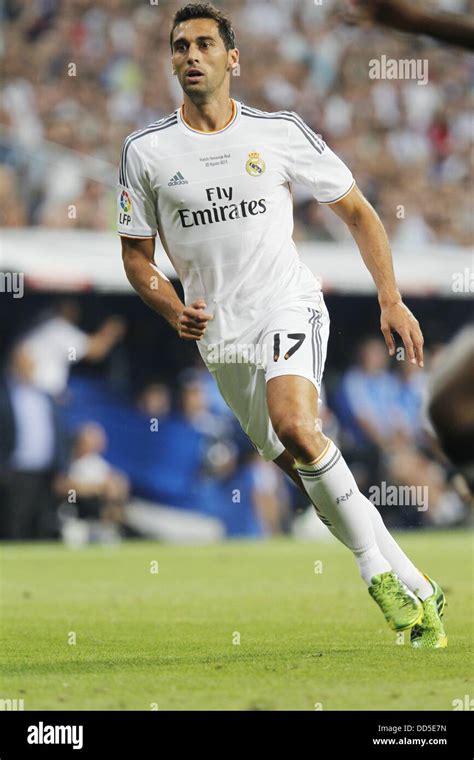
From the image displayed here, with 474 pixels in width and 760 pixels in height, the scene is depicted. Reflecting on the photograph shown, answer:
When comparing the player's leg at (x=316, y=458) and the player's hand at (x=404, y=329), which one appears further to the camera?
the player's hand at (x=404, y=329)

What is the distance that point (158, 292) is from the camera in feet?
25.6

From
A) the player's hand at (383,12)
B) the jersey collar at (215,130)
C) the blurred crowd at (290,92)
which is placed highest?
the blurred crowd at (290,92)

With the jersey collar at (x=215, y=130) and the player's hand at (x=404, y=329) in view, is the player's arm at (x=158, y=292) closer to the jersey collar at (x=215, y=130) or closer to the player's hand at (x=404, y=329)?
the jersey collar at (x=215, y=130)

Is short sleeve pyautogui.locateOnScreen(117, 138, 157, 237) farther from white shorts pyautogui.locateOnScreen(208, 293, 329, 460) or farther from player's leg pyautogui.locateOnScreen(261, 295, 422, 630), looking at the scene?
player's leg pyautogui.locateOnScreen(261, 295, 422, 630)

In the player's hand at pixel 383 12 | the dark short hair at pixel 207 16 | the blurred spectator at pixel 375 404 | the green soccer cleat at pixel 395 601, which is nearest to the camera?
the player's hand at pixel 383 12

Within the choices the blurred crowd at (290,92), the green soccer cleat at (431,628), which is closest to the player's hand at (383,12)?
the green soccer cleat at (431,628)

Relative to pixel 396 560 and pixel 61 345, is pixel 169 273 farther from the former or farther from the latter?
pixel 396 560

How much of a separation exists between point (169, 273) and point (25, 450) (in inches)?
117

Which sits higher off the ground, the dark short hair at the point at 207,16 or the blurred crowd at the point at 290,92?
the blurred crowd at the point at 290,92

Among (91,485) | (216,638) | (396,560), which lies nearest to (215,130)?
(396,560)

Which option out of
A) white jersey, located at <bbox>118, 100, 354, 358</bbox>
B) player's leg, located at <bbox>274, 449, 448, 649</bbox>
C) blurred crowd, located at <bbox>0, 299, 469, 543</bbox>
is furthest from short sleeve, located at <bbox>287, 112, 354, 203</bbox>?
blurred crowd, located at <bbox>0, 299, 469, 543</bbox>

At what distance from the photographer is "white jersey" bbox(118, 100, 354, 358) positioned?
7918 mm

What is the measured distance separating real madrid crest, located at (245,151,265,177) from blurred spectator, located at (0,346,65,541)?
10362mm

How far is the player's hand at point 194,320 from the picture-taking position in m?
7.25
